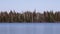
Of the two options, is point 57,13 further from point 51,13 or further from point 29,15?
point 29,15

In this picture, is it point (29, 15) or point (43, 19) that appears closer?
point (29, 15)

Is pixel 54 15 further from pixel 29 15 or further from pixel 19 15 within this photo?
pixel 19 15

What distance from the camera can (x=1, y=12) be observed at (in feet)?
68.4

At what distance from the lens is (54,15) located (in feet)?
70.3

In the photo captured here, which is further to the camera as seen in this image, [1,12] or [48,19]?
[48,19]

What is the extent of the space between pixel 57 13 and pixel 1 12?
7519mm

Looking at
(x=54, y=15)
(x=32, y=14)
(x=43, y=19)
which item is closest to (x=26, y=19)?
(x=32, y=14)

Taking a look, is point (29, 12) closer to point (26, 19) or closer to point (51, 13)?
point (26, 19)

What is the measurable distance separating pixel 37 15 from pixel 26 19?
1.68 meters

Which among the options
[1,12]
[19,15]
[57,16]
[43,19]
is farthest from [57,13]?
[1,12]
